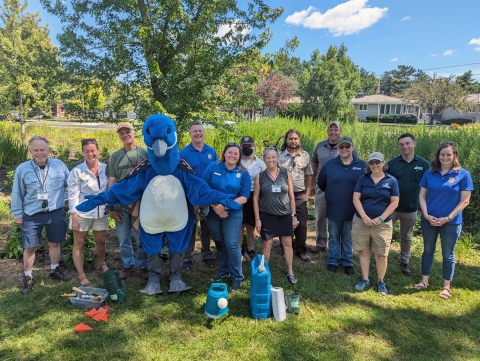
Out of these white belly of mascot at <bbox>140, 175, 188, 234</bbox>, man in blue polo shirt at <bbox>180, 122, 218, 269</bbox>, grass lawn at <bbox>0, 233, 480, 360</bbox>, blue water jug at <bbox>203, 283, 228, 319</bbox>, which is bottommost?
grass lawn at <bbox>0, 233, 480, 360</bbox>

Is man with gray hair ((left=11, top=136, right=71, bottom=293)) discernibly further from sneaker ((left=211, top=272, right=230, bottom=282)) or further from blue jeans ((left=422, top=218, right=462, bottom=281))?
blue jeans ((left=422, top=218, right=462, bottom=281))

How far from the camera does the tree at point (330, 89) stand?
23406mm

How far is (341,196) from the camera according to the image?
4289 millimetres

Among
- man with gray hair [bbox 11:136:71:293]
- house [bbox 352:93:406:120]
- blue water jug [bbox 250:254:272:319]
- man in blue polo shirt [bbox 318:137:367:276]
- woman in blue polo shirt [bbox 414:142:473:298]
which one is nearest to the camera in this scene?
blue water jug [bbox 250:254:272:319]

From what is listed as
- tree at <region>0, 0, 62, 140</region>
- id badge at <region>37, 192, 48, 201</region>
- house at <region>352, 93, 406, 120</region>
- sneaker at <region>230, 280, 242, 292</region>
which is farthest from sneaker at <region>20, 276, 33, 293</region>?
house at <region>352, 93, 406, 120</region>

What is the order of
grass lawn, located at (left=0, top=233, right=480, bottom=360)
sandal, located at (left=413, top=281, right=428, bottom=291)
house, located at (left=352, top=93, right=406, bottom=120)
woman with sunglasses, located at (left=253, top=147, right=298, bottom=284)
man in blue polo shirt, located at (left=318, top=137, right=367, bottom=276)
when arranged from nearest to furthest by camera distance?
grass lawn, located at (left=0, top=233, right=480, bottom=360)
woman with sunglasses, located at (left=253, top=147, right=298, bottom=284)
sandal, located at (left=413, top=281, right=428, bottom=291)
man in blue polo shirt, located at (left=318, top=137, right=367, bottom=276)
house, located at (left=352, top=93, right=406, bottom=120)

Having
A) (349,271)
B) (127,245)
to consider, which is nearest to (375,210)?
(349,271)

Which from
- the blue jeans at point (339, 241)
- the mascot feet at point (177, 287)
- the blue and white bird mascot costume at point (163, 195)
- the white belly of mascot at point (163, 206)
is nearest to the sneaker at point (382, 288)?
the blue jeans at point (339, 241)

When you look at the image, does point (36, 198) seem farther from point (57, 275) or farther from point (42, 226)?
point (57, 275)

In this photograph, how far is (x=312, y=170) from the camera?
4.86m

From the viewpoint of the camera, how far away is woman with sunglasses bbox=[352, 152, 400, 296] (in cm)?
382

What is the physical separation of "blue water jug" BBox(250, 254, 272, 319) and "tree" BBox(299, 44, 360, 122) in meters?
20.7

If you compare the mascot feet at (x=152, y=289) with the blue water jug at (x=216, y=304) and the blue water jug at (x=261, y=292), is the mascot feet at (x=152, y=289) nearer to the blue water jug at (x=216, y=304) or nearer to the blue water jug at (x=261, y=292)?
the blue water jug at (x=216, y=304)

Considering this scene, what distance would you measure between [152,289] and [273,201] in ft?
5.63
